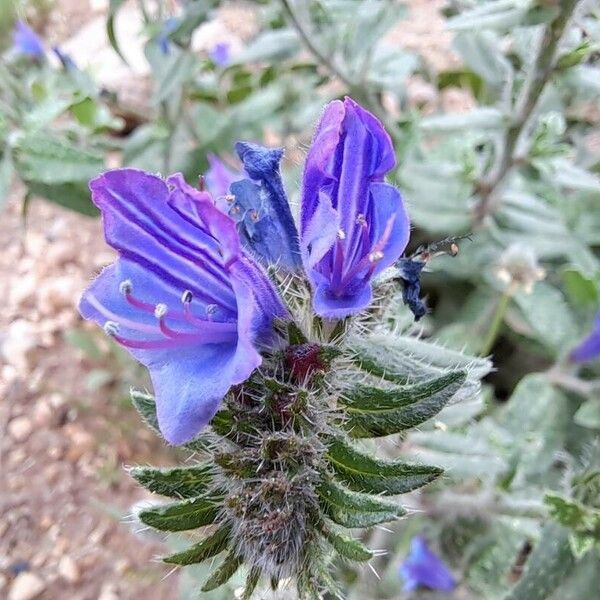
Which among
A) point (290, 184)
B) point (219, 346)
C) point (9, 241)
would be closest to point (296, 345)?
point (219, 346)

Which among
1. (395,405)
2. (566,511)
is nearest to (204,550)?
(395,405)

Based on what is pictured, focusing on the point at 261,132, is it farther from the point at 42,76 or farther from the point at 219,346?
the point at 219,346

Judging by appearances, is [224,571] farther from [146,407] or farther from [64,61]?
[64,61]

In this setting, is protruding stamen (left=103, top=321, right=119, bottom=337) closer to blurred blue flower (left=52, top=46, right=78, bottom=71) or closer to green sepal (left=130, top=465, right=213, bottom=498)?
green sepal (left=130, top=465, right=213, bottom=498)

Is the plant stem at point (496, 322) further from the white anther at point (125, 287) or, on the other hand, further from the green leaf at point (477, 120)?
the white anther at point (125, 287)

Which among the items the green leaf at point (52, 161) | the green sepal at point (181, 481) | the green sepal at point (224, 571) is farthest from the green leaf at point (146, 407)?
the green leaf at point (52, 161)

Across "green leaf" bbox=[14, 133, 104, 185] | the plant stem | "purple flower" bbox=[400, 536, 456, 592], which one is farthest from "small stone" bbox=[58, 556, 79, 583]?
the plant stem
